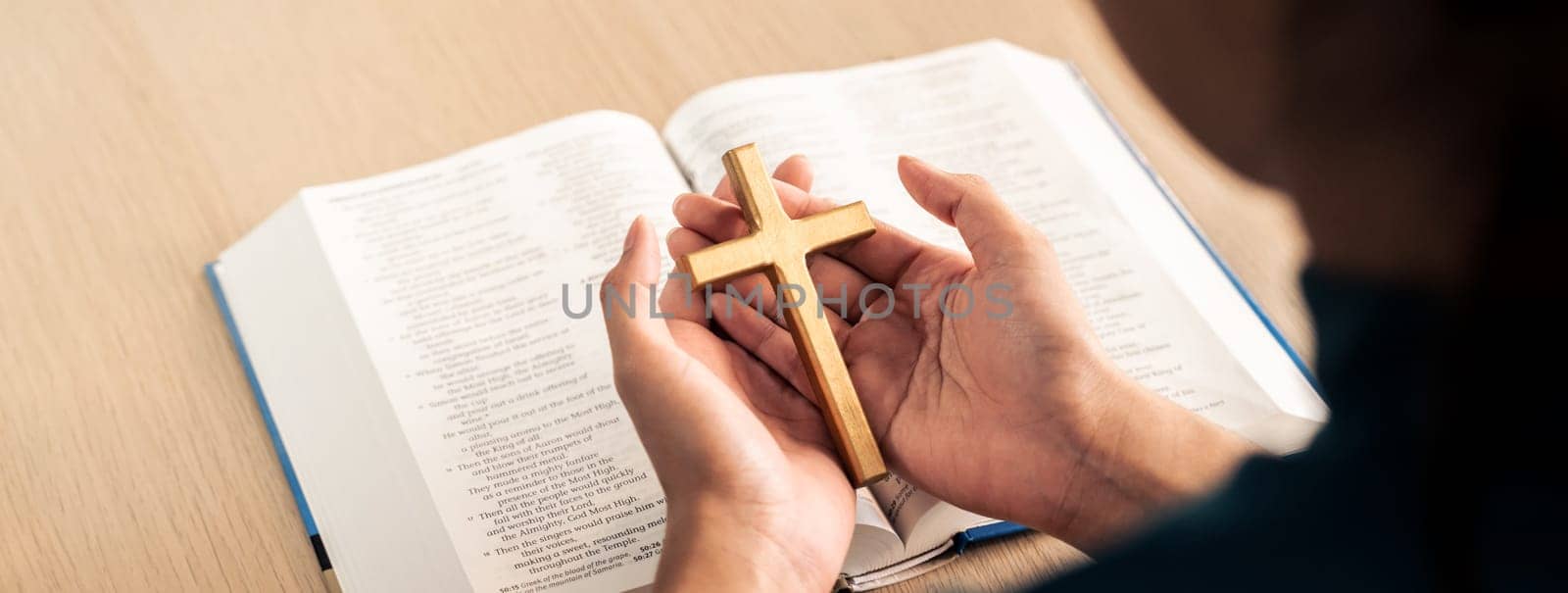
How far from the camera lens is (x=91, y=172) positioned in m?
1.08

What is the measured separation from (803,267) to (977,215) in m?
0.14

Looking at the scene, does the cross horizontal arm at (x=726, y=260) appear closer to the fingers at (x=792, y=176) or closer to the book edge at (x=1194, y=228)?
the fingers at (x=792, y=176)

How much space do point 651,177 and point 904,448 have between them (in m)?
0.35

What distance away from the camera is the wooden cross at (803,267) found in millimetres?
810

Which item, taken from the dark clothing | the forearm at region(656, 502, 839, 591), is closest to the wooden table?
the forearm at region(656, 502, 839, 591)

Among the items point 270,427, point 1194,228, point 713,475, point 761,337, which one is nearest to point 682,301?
point 761,337

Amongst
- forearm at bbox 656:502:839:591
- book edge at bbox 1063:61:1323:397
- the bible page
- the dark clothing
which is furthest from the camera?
book edge at bbox 1063:61:1323:397

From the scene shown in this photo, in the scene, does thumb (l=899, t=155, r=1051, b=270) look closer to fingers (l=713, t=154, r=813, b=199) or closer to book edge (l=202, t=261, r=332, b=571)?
fingers (l=713, t=154, r=813, b=199)

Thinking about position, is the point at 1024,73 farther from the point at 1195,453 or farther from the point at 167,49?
the point at 167,49

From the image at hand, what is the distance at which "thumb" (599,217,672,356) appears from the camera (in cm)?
76

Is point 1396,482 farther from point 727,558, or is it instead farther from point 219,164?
point 219,164

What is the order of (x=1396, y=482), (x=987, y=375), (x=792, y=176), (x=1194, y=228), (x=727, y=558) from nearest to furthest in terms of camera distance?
1. (x=1396, y=482)
2. (x=727, y=558)
3. (x=987, y=375)
4. (x=792, y=176)
5. (x=1194, y=228)

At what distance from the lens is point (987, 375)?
0.83 metres

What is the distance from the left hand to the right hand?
0.09 meters
